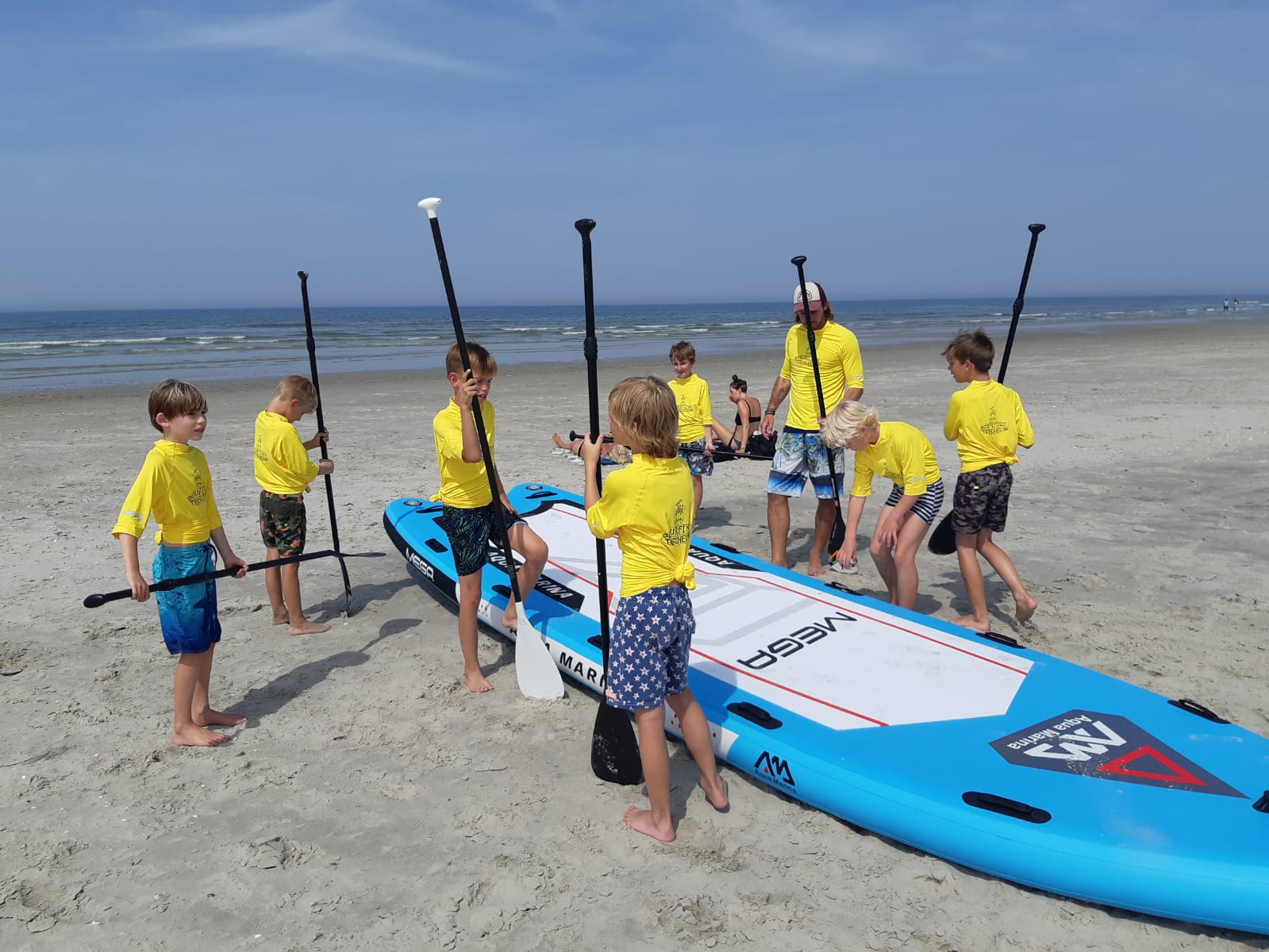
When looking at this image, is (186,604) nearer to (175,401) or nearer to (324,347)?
(175,401)

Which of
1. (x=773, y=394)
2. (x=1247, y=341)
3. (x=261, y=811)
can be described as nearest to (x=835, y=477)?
(x=773, y=394)

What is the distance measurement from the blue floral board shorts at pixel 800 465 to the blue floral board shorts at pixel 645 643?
10.7ft

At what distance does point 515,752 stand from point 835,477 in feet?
10.8

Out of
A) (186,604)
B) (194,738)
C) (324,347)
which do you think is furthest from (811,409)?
(324,347)

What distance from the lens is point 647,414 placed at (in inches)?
127

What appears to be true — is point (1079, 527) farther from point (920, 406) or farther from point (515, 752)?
point (920, 406)

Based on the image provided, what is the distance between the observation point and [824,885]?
3.24 meters

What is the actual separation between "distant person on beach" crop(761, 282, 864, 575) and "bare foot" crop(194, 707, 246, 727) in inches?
150

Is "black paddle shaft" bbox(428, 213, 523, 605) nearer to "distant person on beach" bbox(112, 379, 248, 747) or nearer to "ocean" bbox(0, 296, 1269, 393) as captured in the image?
"distant person on beach" bbox(112, 379, 248, 747)

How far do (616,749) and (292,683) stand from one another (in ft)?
7.10

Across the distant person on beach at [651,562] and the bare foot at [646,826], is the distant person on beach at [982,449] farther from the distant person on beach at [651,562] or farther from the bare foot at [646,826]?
the bare foot at [646,826]

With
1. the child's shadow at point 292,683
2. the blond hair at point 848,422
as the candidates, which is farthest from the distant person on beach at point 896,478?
the child's shadow at point 292,683

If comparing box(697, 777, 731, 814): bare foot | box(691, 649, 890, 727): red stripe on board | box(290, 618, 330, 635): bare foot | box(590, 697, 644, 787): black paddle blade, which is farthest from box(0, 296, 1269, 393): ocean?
box(697, 777, 731, 814): bare foot

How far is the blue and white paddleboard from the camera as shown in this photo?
304 cm
